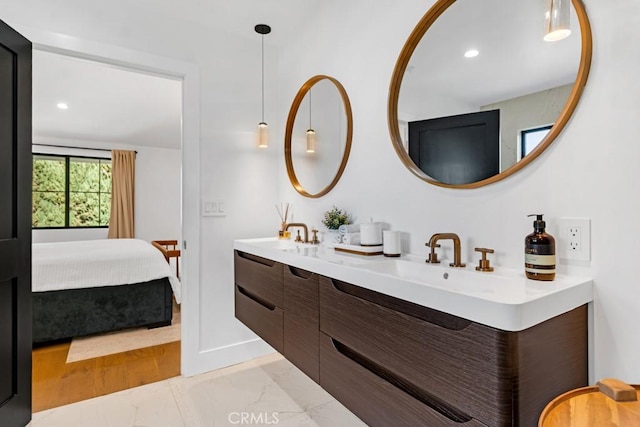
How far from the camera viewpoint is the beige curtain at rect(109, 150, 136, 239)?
A: 6.06 m

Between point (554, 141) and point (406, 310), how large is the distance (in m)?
0.75

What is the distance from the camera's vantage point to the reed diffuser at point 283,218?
2467mm

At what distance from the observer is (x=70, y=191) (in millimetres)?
5855

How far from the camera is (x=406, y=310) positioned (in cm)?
105

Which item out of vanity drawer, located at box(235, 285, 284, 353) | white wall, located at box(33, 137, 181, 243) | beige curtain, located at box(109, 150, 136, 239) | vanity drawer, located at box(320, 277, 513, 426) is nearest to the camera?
vanity drawer, located at box(320, 277, 513, 426)

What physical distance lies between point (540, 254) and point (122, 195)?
657 centimetres

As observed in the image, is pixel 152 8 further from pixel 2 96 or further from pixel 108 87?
pixel 108 87

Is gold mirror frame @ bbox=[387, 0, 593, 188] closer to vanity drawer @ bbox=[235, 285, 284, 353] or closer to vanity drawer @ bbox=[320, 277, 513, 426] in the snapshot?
vanity drawer @ bbox=[320, 277, 513, 426]

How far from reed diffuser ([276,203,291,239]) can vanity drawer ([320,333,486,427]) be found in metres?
1.11

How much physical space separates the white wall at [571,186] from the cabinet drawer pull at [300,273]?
1.69ft

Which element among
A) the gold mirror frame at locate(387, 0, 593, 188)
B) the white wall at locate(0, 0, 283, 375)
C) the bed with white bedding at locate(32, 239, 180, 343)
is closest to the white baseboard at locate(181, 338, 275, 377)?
the white wall at locate(0, 0, 283, 375)

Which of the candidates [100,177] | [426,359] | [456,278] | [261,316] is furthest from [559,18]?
[100,177]

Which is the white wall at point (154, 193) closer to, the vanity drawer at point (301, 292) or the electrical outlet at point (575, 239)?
the vanity drawer at point (301, 292)

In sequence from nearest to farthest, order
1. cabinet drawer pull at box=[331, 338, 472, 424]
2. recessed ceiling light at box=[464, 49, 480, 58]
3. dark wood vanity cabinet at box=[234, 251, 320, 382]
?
1. cabinet drawer pull at box=[331, 338, 472, 424]
2. recessed ceiling light at box=[464, 49, 480, 58]
3. dark wood vanity cabinet at box=[234, 251, 320, 382]
